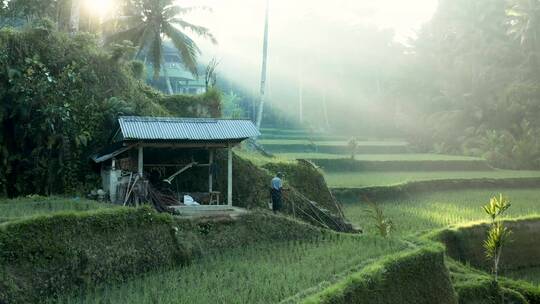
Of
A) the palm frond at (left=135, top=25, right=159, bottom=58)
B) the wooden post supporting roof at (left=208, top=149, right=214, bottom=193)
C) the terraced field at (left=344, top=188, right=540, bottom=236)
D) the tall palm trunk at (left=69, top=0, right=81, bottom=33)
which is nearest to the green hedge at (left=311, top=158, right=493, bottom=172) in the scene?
the terraced field at (left=344, top=188, right=540, bottom=236)

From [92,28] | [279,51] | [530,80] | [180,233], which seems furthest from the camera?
[279,51]

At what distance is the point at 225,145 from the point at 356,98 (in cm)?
3629

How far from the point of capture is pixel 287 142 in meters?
33.8

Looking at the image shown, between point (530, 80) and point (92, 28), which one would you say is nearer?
point (92, 28)

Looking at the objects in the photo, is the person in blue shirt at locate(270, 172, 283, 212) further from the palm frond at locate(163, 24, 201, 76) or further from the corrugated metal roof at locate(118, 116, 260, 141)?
the palm frond at locate(163, 24, 201, 76)

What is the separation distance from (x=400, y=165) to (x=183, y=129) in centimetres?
1708

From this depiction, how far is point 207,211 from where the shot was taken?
12773mm

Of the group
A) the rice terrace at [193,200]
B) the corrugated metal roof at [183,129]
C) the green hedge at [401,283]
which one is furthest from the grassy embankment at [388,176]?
the green hedge at [401,283]

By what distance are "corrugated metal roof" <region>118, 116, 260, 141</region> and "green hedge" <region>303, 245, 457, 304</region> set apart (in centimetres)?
465

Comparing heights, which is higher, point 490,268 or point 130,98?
point 130,98

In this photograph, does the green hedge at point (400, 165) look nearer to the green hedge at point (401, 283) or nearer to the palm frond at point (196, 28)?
the palm frond at point (196, 28)

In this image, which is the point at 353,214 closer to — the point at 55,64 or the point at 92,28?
the point at 55,64

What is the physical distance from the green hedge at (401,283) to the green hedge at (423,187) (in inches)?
318

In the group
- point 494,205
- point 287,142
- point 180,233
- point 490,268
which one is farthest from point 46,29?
point 287,142
